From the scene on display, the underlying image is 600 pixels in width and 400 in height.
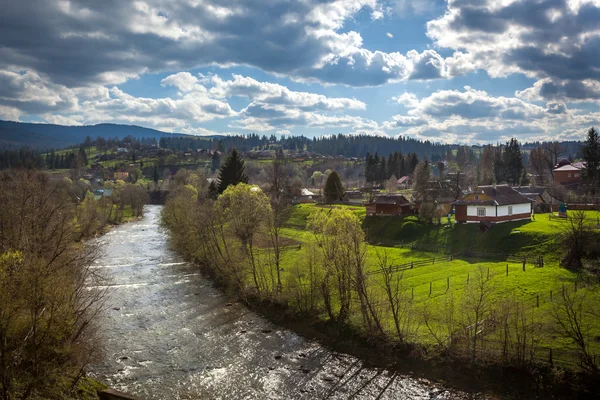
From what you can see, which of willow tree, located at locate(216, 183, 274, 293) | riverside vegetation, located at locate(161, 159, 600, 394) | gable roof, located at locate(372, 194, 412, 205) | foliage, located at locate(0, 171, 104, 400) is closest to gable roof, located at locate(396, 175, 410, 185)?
gable roof, located at locate(372, 194, 412, 205)

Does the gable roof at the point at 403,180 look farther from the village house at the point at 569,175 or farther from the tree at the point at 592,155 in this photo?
the tree at the point at 592,155

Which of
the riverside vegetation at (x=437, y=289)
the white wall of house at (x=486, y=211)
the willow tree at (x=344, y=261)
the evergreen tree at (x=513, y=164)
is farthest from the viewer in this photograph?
the evergreen tree at (x=513, y=164)

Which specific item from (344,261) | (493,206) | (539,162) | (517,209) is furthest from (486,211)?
(539,162)

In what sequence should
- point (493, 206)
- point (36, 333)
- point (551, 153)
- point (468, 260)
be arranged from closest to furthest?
point (36, 333) → point (468, 260) → point (493, 206) → point (551, 153)

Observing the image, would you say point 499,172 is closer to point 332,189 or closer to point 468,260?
point 332,189

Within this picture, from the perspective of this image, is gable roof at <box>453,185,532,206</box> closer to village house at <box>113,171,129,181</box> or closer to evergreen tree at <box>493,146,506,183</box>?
evergreen tree at <box>493,146,506,183</box>

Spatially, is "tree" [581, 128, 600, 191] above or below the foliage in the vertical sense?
above

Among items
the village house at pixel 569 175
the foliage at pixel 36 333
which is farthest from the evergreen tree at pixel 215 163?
the foliage at pixel 36 333
